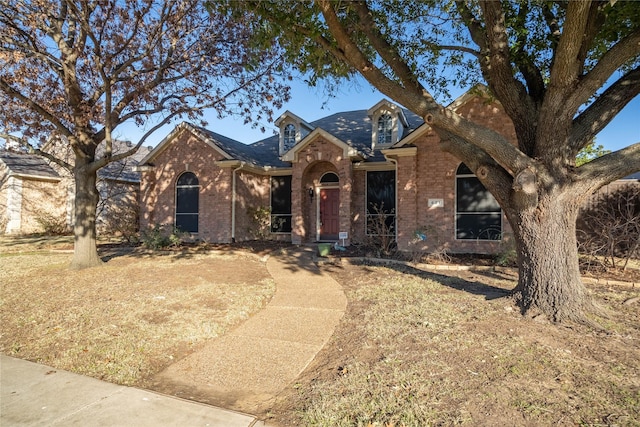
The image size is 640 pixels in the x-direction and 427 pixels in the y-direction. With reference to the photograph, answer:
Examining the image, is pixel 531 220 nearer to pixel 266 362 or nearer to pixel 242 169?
pixel 266 362

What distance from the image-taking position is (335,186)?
14.7 metres

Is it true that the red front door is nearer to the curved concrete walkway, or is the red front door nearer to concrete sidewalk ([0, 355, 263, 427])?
the curved concrete walkway

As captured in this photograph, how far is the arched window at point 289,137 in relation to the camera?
1669 centimetres

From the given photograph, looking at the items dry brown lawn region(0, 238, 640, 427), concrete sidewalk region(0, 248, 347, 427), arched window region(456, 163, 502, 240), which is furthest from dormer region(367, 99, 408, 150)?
concrete sidewalk region(0, 248, 347, 427)

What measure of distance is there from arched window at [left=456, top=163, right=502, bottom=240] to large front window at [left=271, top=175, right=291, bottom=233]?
7034 mm

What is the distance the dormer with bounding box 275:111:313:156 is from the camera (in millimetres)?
16125

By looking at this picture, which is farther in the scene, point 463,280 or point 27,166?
point 27,166

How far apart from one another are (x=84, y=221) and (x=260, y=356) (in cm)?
766

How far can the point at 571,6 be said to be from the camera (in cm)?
464

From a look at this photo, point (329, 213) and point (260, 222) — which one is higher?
point (329, 213)

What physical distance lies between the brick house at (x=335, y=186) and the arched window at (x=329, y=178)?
4cm

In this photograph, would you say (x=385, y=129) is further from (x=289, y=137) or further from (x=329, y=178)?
(x=289, y=137)

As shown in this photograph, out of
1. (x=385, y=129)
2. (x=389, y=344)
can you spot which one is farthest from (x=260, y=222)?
(x=389, y=344)

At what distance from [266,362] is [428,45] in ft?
23.3
